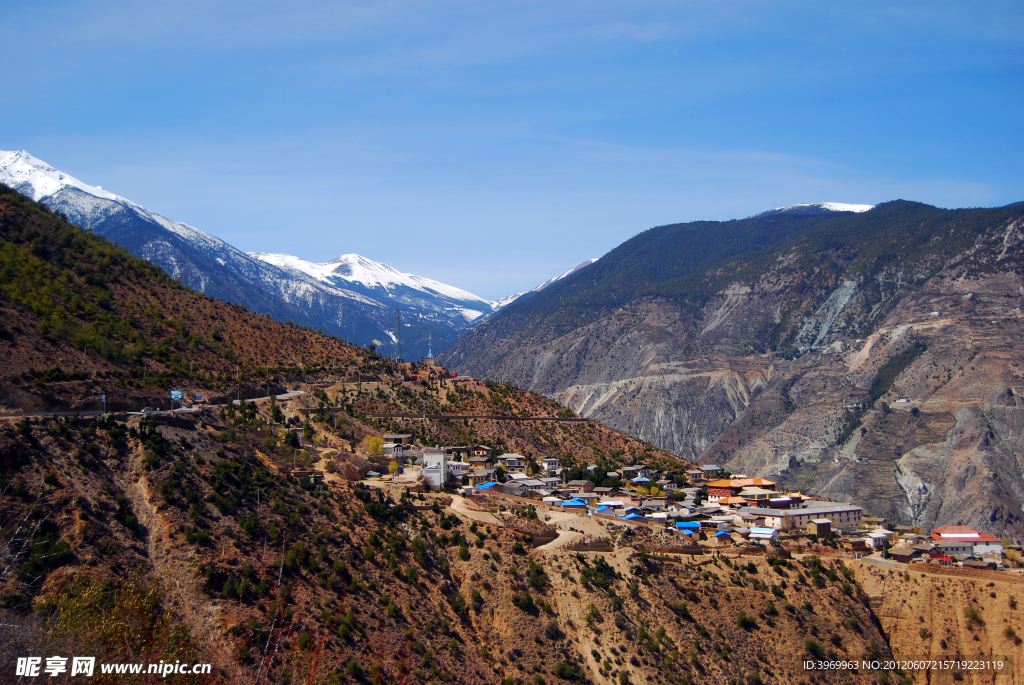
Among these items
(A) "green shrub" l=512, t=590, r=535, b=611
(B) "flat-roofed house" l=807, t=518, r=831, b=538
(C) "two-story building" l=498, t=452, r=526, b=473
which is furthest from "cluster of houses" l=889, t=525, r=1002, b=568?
(C) "two-story building" l=498, t=452, r=526, b=473

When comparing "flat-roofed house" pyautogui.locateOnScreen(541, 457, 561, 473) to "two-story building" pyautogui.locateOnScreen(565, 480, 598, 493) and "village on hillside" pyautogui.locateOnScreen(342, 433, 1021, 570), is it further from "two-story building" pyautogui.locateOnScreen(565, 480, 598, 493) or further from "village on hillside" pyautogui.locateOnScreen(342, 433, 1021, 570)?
"two-story building" pyautogui.locateOnScreen(565, 480, 598, 493)

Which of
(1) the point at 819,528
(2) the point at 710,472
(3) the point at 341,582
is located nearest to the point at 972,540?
(1) the point at 819,528

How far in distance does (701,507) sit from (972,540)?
1971 cm

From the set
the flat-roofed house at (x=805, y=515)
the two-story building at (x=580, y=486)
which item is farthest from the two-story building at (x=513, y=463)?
the flat-roofed house at (x=805, y=515)

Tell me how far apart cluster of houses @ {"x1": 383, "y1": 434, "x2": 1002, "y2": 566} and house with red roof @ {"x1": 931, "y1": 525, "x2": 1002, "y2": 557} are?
7cm

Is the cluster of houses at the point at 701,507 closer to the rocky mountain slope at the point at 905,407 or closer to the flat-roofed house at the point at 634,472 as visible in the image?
the flat-roofed house at the point at 634,472

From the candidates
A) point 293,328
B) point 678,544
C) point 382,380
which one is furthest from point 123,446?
point 293,328

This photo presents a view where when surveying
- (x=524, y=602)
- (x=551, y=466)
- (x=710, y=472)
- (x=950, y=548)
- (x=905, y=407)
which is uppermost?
(x=905, y=407)

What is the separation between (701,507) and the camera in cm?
6975

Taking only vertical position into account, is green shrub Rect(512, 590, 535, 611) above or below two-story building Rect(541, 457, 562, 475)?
below

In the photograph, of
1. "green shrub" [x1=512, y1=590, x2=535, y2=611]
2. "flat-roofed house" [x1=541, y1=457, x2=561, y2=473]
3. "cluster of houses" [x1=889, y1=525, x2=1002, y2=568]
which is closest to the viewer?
"green shrub" [x1=512, y1=590, x2=535, y2=611]

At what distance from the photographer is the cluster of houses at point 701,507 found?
204ft

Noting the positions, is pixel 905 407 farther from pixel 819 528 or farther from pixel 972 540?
pixel 819 528

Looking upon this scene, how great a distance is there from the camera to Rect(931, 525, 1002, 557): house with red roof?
Result: 67.1 m
